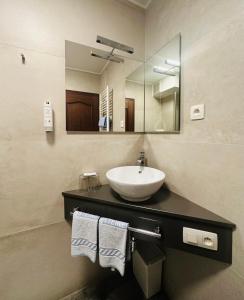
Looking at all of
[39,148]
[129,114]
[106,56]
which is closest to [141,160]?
[129,114]

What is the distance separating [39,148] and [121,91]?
854 millimetres

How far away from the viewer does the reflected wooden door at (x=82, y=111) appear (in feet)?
3.84

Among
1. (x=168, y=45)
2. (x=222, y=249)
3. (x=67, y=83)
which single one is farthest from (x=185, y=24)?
(x=222, y=249)

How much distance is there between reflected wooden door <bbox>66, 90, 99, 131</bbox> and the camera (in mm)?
1169

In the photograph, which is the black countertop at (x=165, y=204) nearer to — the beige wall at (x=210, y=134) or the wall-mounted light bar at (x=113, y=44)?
the beige wall at (x=210, y=134)

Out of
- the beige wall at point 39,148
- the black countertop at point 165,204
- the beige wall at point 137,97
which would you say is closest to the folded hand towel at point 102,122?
the beige wall at point 39,148

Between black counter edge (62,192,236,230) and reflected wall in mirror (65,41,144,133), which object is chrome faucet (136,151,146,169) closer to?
reflected wall in mirror (65,41,144,133)

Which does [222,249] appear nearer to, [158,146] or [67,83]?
[158,146]

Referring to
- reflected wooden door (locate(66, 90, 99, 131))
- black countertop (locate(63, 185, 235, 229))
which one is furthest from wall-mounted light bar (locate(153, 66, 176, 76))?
black countertop (locate(63, 185, 235, 229))

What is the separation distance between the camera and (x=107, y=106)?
1.33 m

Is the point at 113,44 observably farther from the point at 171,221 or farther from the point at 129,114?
the point at 171,221

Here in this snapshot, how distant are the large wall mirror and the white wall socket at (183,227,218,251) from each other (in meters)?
0.65

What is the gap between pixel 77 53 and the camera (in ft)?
3.89

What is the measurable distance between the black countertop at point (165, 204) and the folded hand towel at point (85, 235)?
0.12m
